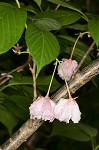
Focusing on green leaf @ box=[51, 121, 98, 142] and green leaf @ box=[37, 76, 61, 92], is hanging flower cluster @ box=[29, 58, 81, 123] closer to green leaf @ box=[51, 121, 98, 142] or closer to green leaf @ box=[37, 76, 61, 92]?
green leaf @ box=[37, 76, 61, 92]

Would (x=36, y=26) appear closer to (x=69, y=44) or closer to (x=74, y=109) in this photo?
(x=74, y=109)

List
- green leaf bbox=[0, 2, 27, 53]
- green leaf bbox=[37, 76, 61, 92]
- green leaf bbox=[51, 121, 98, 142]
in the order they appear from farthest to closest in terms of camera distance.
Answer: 1. green leaf bbox=[51, 121, 98, 142]
2. green leaf bbox=[37, 76, 61, 92]
3. green leaf bbox=[0, 2, 27, 53]

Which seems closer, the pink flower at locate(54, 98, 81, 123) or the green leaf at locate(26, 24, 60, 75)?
the green leaf at locate(26, 24, 60, 75)

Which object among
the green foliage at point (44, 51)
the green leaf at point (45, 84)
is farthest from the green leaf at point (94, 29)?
the green leaf at point (45, 84)

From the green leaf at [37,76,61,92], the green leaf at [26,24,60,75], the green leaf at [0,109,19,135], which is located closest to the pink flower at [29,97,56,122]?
the green leaf at [26,24,60,75]

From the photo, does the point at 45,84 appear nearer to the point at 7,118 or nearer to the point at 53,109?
the point at 7,118

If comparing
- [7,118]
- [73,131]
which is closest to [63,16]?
[7,118]

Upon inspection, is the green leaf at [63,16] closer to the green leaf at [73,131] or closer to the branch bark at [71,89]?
the branch bark at [71,89]

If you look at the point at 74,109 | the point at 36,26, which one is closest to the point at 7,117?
the point at 74,109
